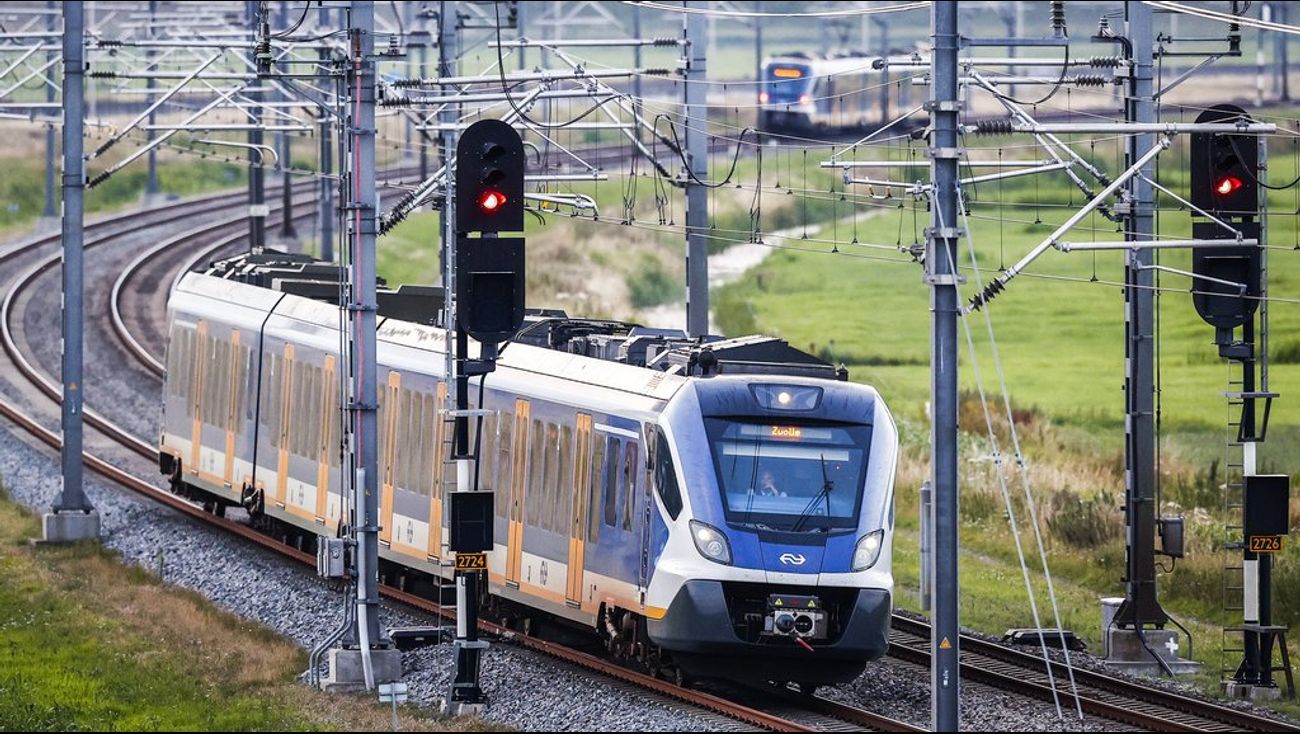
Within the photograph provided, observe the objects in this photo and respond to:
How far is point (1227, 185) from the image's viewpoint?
22.8 m

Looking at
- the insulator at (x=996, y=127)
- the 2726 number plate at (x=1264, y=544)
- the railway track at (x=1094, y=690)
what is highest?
the insulator at (x=996, y=127)

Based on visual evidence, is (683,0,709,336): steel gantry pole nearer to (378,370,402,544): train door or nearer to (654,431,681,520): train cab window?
(378,370,402,544): train door

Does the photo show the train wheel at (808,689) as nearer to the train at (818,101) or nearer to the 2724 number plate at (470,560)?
the 2724 number plate at (470,560)

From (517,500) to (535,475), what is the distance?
0.53 metres

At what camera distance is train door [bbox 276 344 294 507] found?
31578mm

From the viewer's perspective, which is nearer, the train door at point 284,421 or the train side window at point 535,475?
the train side window at point 535,475

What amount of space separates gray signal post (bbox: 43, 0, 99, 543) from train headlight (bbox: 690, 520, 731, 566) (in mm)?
A: 14870

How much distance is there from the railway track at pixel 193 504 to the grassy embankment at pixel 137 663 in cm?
221

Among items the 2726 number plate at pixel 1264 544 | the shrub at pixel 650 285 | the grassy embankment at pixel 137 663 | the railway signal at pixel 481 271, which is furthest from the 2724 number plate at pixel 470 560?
the shrub at pixel 650 285

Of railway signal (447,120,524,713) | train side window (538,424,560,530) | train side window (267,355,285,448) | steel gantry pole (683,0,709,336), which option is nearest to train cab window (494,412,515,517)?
train side window (538,424,560,530)

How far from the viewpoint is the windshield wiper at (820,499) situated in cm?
2056

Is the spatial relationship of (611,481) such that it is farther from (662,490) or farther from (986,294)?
(986,294)

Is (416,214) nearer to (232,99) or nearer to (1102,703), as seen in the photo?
(232,99)

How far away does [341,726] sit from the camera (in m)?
19.6
